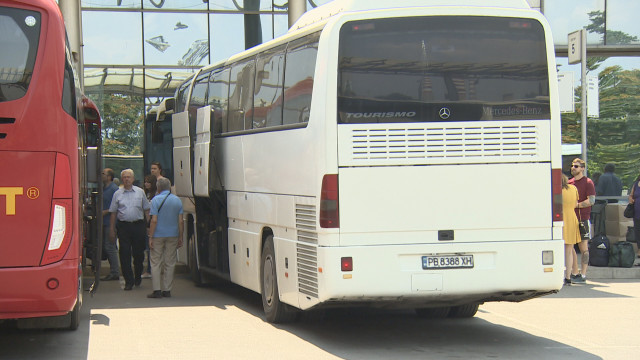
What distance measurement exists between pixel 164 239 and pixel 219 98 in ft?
7.04

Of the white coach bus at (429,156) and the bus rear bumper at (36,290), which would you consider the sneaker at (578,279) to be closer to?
the white coach bus at (429,156)

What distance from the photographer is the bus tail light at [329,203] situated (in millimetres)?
9844

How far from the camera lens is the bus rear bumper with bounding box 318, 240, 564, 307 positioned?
9.80m

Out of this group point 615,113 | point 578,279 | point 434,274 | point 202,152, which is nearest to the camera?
point 434,274

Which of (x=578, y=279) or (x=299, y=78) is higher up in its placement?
(x=299, y=78)

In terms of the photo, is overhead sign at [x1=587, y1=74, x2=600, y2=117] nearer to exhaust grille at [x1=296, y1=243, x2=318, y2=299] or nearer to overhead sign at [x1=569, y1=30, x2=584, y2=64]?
overhead sign at [x1=569, y1=30, x2=584, y2=64]

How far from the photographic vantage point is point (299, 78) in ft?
36.0

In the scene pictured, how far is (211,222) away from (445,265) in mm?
5976

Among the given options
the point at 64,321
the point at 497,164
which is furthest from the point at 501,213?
the point at 64,321

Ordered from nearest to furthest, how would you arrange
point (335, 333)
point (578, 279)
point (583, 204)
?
point (335, 333), point (583, 204), point (578, 279)

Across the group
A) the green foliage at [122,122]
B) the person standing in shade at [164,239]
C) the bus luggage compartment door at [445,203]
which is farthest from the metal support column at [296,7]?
the bus luggage compartment door at [445,203]

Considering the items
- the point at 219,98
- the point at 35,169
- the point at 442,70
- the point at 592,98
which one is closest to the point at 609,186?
the point at 592,98

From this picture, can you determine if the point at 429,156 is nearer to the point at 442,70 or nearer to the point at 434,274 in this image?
the point at 442,70

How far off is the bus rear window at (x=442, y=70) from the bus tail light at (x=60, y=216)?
104 inches
